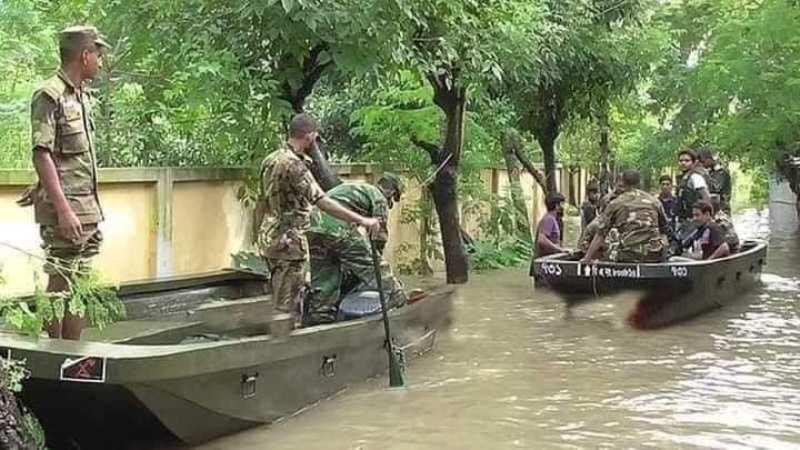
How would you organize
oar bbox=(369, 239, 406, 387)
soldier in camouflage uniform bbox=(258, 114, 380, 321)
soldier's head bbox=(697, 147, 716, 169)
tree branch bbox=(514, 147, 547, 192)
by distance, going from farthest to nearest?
tree branch bbox=(514, 147, 547, 192), soldier's head bbox=(697, 147, 716, 169), oar bbox=(369, 239, 406, 387), soldier in camouflage uniform bbox=(258, 114, 380, 321)

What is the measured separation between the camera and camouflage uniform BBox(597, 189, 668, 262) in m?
12.2

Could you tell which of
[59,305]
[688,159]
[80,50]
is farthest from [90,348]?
[688,159]

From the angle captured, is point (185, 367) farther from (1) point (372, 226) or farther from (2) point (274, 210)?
(2) point (274, 210)

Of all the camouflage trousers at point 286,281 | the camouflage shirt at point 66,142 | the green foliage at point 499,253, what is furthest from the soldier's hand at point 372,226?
the green foliage at point 499,253

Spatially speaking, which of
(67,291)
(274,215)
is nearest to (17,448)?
(67,291)

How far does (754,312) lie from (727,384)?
4.64 meters

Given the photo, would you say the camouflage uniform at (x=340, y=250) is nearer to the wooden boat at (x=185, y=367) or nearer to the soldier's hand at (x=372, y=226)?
the wooden boat at (x=185, y=367)

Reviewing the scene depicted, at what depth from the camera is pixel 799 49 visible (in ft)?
59.5

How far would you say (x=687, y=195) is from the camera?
15.0 metres

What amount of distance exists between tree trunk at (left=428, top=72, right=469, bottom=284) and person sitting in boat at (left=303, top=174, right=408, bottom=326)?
5503 millimetres

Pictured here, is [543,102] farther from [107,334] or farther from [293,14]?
[107,334]

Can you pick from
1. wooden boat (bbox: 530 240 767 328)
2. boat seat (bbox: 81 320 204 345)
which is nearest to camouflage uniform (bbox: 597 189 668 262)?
wooden boat (bbox: 530 240 767 328)

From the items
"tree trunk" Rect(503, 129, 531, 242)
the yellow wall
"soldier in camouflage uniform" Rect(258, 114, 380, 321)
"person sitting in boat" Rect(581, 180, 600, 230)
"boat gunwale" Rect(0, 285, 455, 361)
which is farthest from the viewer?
"tree trunk" Rect(503, 129, 531, 242)

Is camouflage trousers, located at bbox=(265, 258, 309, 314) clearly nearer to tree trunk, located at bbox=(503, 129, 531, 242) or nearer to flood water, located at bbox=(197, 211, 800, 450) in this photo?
flood water, located at bbox=(197, 211, 800, 450)
